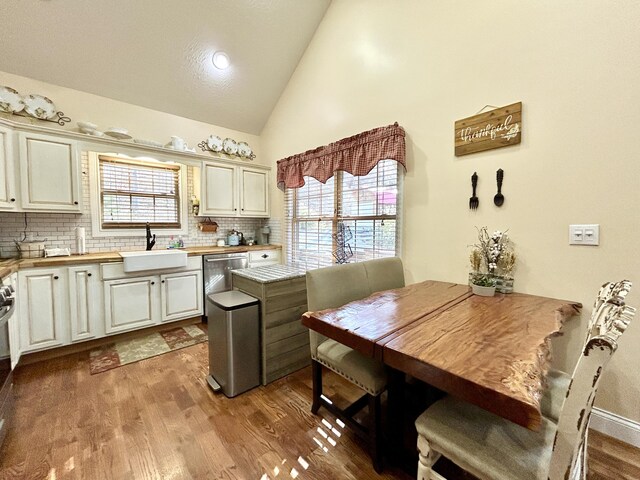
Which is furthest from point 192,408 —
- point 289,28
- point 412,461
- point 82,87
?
point 289,28

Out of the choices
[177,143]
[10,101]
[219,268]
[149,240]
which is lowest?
[219,268]

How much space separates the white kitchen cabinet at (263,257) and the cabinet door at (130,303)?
1157 millimetres

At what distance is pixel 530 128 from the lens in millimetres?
1794

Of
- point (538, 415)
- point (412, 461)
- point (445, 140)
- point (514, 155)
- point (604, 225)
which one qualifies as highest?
point (445, 140)

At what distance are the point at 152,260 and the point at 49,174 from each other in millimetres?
1175

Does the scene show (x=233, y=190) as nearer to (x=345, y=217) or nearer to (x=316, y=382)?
(x=345, y=217)

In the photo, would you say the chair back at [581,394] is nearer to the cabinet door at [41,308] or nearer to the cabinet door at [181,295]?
the cabinet door at [181,295]

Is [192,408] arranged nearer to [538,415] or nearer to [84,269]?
[84,269]

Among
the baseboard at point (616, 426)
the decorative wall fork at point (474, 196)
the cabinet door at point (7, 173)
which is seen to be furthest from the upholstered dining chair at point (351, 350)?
the cabinet door at point (7, 173)

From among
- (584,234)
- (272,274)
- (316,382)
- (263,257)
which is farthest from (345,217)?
(584,234)

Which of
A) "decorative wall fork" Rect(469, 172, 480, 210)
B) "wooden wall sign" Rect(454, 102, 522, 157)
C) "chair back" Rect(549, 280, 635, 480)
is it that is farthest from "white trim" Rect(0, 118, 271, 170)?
"chair back" Rect(549, 280, 635, 480)

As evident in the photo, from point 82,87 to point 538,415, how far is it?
4.34 m

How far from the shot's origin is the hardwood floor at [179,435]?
1378 mm

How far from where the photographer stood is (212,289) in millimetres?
3385
